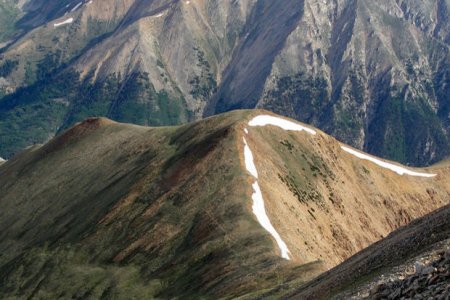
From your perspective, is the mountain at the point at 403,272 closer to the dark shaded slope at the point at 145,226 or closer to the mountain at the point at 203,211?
the mountain at the point at 203,211

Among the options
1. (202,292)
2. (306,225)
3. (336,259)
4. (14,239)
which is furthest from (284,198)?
(14,239)

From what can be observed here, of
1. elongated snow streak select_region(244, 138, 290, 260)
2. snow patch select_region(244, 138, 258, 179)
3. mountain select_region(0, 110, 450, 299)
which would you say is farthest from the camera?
snow patch select_region(244, 138, 258, 179)

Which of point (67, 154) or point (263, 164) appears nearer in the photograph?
point (263, 164)

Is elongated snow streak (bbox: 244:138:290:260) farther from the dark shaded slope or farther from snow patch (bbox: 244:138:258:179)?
the dark shaded slope

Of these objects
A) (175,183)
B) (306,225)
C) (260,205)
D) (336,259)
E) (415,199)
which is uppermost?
(175,183)

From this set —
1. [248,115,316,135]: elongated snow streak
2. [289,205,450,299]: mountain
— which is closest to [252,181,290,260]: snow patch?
[248,115,316,135]: elongated snow streak

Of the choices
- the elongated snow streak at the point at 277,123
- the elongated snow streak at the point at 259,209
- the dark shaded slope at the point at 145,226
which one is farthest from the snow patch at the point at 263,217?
the elongated snow streak at the point at 277,123

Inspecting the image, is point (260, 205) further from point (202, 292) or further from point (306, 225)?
point (202, 292)
